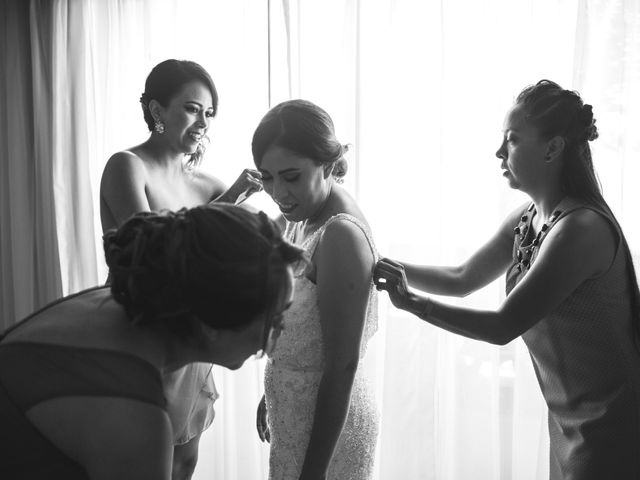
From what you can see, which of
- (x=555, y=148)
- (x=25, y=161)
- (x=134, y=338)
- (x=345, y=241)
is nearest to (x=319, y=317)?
(x=345, y=241)

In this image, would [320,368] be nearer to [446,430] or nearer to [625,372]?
[625,372]

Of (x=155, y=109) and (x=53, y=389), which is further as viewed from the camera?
(x=155, y=109)

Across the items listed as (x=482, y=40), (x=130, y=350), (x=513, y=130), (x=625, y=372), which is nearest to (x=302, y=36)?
(x=482, y=40)

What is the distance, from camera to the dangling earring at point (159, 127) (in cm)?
211

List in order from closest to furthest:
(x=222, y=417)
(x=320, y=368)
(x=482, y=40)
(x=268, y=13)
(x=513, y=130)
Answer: (x=320, y=368)
(x=513, y=130)
(x=482, y=40)
(x=268, y=13)
(x=222, y=417)

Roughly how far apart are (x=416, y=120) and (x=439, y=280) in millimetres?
746

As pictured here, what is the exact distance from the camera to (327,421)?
4.26 ft

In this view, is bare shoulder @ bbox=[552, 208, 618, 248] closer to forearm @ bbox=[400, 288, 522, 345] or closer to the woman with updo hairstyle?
forearm @ bbox=[400, 288, 522, 345]

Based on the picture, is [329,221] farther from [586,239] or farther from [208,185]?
[208,185]

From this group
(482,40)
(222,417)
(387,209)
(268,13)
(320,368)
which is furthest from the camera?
(222,417)

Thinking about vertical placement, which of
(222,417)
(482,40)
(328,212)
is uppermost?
(482,40)

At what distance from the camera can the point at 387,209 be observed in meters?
2.44

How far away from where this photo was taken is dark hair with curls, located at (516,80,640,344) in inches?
58.4

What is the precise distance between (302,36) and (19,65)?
1.55 m
